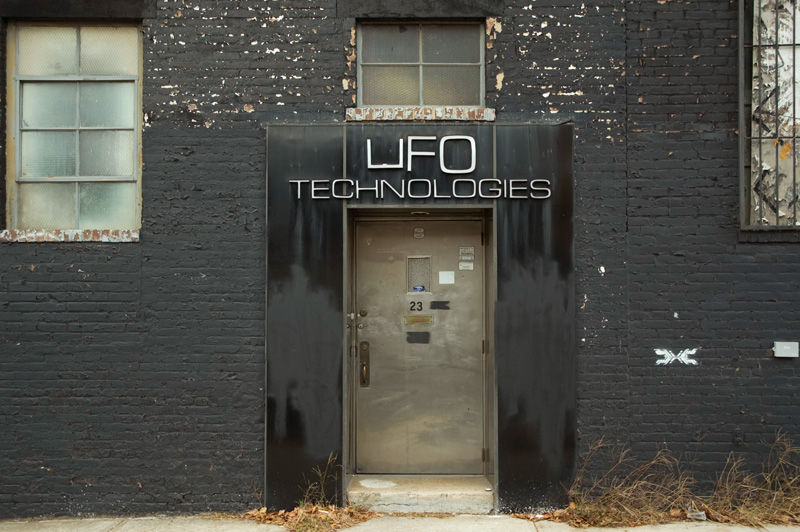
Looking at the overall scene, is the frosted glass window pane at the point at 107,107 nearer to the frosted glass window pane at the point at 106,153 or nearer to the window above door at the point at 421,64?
the frosted glass window pane at the point at 106,153

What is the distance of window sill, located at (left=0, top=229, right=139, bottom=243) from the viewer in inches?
203

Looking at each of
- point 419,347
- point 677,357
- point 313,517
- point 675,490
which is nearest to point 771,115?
point 677,357

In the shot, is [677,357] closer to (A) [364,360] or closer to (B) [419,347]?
(B) [419,347]

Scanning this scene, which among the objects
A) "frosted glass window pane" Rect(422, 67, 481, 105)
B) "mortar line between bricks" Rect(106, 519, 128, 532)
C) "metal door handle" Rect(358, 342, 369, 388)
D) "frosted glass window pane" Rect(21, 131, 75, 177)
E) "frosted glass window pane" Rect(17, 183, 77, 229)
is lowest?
"mortar line between bricks" Rect(106, 519, 128, 532)

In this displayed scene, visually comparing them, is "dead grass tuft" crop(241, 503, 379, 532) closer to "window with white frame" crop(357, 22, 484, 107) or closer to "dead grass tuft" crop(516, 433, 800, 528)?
"dead grass tuft" crop(516, 433, 800, 528)

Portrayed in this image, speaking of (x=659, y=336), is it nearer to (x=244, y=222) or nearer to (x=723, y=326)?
(x=723, y=326)

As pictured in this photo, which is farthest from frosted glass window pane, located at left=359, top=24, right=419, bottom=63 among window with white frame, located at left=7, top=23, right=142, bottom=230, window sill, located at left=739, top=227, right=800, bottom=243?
window sill, located at left=739, top=227, right=800, bottom=243

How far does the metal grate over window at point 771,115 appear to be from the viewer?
17.2 feet

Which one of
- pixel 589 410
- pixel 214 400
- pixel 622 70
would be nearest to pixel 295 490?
pixel 214 400

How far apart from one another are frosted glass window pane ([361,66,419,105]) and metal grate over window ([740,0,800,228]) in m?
2.78

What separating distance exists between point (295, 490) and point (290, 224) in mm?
2182

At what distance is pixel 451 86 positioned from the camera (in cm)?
543

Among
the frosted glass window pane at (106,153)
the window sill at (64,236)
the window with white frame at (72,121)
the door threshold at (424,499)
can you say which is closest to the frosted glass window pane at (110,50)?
the window with white frame at (72,121)

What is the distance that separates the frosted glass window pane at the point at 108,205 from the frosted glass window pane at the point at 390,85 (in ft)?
7.12
